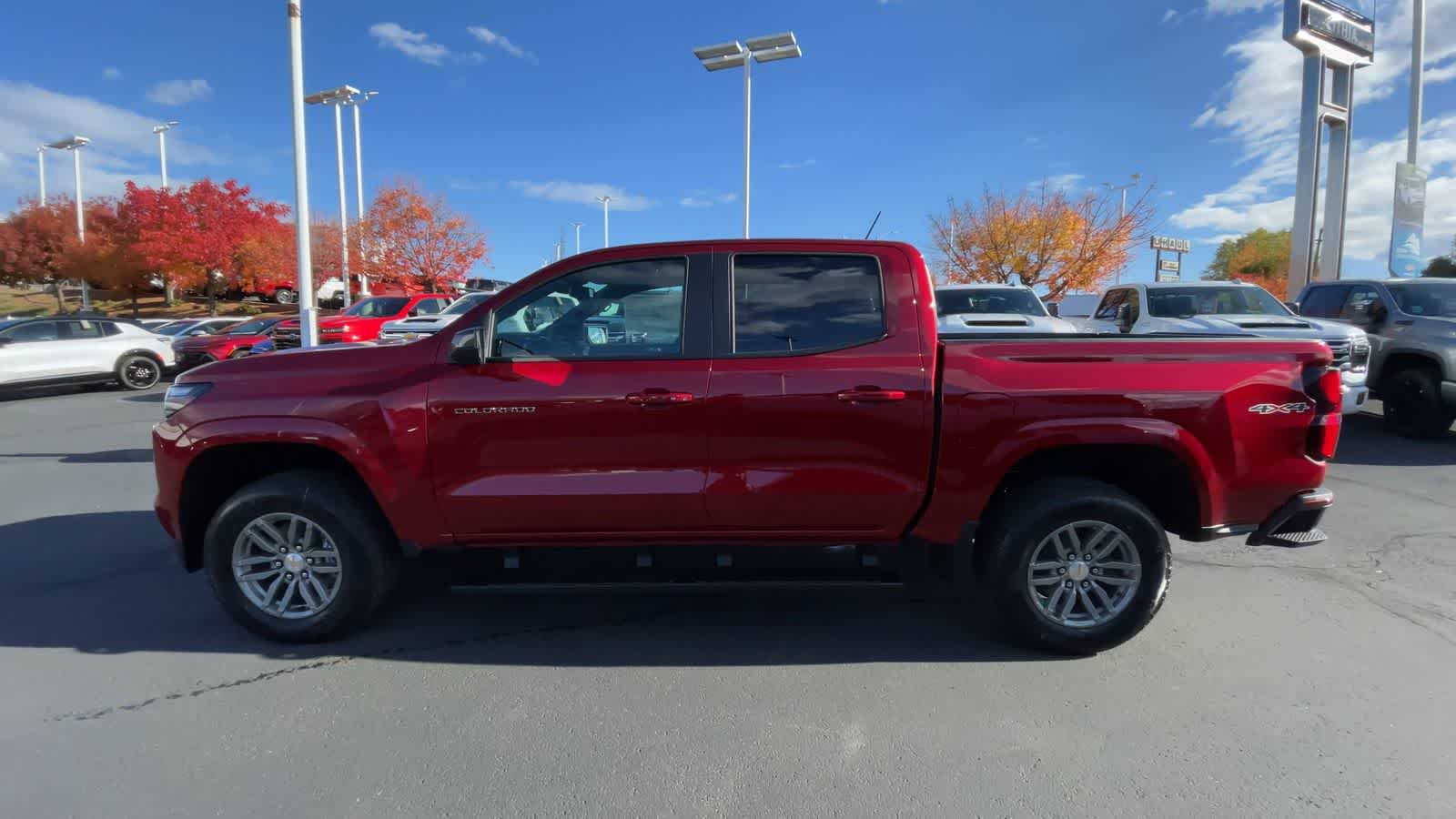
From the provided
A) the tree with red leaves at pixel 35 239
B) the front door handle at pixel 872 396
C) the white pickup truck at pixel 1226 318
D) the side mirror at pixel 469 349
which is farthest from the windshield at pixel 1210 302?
the tree with red leaves at pixel 35 239

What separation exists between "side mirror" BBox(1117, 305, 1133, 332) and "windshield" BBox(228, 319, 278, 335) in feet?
59.2

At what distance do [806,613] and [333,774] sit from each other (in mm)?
2321

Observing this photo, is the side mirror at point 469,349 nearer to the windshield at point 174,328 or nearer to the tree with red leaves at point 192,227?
the windshield at point 174,328

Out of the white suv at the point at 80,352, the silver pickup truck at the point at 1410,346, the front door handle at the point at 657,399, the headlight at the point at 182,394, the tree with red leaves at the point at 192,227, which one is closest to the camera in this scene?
the front door handle at the point at 657,399

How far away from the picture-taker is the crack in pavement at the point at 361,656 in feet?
10.4

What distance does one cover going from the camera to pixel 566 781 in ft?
8.87

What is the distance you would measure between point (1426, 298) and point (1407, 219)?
14577 mm

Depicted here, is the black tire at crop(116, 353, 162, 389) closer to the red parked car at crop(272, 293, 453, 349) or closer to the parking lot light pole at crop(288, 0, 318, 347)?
the red parked car at crop(272, 293, 453, 349)

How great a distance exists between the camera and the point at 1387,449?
27.8 ft

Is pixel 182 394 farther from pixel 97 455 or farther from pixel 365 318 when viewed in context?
pixel 365 318

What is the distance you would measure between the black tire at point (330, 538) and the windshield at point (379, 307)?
15.5 m

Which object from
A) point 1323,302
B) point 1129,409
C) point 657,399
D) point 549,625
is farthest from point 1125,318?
point 549,625

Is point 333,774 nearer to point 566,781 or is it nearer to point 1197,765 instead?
point 566,781

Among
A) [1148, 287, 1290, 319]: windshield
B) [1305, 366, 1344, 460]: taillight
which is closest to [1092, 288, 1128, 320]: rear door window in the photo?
[1148, 287, 1290, 319]: windshield
